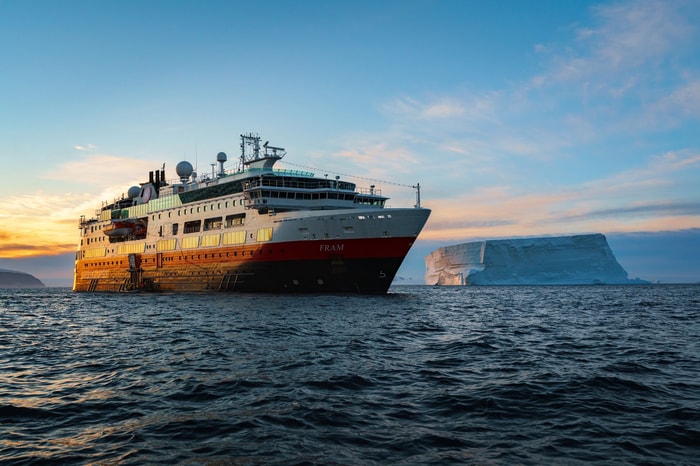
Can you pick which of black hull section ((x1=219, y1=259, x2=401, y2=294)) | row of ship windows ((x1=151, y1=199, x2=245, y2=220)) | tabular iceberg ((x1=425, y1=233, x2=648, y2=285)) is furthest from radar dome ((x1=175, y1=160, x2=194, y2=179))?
tabular iceberg ((x1=425, y1=233, x2=648, y2=285))

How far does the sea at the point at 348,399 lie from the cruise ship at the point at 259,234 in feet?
82.2

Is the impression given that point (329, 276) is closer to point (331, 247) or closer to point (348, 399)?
point (331, 247)

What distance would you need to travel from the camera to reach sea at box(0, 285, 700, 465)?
24.3ft

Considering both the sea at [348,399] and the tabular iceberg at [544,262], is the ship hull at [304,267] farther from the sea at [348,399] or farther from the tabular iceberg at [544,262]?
the tabular iceberg at [544,262]

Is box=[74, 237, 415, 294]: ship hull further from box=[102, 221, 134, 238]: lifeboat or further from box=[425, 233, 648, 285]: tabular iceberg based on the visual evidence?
box=[425, 233, 648, 285]: tabular iceberg

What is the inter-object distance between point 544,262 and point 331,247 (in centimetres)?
10860

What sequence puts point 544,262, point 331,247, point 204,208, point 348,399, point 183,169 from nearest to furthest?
point 348,399, point 331,247, point 204,208, point 183,169, point 544,262

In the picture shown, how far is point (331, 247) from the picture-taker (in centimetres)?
4603

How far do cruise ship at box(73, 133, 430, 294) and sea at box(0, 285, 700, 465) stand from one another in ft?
82.2

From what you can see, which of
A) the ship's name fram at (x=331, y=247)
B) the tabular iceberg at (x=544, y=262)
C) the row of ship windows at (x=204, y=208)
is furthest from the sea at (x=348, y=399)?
the tabular iceberg at (x=544, y=262)

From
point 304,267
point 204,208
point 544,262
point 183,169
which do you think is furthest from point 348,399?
point 544,262

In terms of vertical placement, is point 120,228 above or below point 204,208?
below

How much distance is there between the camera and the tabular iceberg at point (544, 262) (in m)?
136

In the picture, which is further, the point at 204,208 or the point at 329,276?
the point at 204,208
